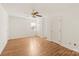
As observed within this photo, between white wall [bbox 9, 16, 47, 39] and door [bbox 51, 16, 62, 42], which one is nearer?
white wall [bbox 9, 16, 47, 39]

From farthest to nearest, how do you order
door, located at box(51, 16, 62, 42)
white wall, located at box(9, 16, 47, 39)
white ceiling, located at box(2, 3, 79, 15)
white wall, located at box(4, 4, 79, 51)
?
1. door, located at box(51, 16, 62, 42)
2. white wall, located at box(4, 4, 79, 51)
3. white wall, located at box(9, 16, 47, 39)
4. white ceiling, located at box(2, 3, 79, 15)

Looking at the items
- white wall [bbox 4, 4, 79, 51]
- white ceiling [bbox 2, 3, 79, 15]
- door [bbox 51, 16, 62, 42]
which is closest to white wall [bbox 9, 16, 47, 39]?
white ceiling [bbox 2, 3, 79, 15]

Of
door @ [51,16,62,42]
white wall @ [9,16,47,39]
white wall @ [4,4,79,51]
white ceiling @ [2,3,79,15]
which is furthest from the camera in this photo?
door @ [51,16,62,42]

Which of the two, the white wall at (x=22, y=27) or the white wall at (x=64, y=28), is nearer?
the white wall at (x=22, y=27)

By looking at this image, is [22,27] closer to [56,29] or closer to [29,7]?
[29,7]

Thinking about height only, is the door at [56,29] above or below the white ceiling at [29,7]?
below

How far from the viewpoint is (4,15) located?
3275 mm

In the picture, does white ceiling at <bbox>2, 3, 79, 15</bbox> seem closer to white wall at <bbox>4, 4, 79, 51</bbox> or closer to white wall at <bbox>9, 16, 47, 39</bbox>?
white wall at <bbox>9, 16, 47, 39</bbox>

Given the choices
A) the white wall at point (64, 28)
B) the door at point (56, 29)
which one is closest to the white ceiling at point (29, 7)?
the white wall at point (64, 28)

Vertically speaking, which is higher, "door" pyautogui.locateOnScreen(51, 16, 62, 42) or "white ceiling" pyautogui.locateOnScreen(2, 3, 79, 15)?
"white ceiling" pyautogui.locateOnScreen(2, 3, 79, 15)

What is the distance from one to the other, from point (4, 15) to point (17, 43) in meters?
0.88

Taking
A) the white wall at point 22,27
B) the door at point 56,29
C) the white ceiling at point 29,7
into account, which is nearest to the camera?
the white ceiling at point 29,7

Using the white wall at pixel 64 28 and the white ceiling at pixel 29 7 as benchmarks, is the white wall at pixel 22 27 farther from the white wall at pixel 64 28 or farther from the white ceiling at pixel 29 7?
the white wall at pixel 64 28

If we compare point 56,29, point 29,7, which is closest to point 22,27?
point 29,7
